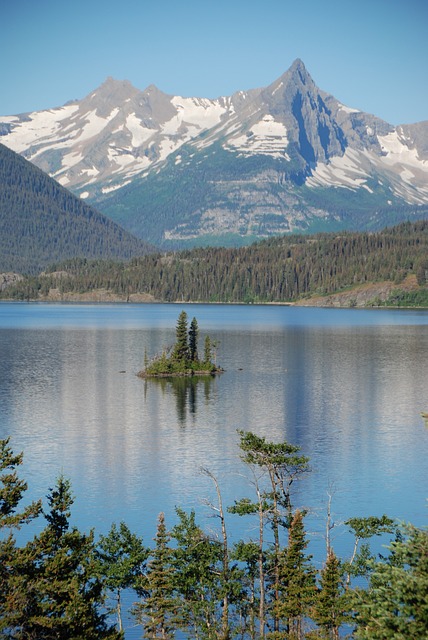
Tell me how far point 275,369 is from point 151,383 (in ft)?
82.6

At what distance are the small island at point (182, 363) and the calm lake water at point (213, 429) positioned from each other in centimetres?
→ 356

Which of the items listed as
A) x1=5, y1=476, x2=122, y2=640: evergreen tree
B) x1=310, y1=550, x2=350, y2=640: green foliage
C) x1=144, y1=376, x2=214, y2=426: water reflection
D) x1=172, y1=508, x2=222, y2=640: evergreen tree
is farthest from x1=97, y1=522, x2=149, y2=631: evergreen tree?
x1=144, y1=376, x2=214, y2=426: water reflection

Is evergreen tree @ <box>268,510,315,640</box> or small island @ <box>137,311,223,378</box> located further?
small island @ <box>137,311,223,378</box>

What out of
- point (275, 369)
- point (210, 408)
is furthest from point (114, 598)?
point (275, 369)

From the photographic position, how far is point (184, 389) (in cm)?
12206

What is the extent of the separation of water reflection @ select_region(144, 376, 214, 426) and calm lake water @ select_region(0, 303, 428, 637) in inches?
11.8

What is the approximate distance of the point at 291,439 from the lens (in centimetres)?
8275

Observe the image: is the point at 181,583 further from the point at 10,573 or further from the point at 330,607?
the point at 10,573

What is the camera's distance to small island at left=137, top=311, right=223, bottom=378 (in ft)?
440

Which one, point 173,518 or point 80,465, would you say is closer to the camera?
point 173,518

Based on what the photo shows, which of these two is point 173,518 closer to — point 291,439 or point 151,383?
point 291,439

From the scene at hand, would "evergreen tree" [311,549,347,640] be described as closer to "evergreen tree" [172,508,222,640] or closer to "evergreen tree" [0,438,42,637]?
"evergreen tree" [172,508,222,640]

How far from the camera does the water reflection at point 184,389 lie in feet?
334

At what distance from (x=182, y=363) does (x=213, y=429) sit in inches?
1924
